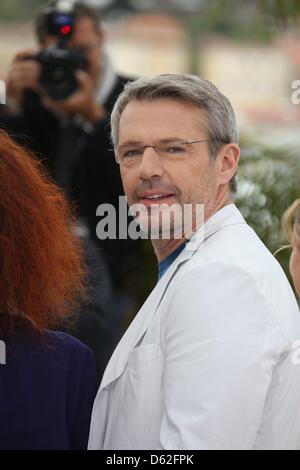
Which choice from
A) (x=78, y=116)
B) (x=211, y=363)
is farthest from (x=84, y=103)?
(x=211, y=363)

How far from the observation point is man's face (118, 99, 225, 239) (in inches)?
86.0

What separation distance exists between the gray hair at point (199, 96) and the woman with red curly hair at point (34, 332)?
312 millimetres

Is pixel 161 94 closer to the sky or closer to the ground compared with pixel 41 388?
closer to the sky

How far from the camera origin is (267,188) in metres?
4.16

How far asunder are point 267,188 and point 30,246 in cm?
227

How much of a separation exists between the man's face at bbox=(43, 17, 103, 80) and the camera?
0.07 ft

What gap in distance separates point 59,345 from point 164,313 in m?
0.23

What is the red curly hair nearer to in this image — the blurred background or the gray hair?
the gray hair

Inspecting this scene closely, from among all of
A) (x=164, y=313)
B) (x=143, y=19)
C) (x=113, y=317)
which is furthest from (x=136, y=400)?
(x=143, y=19)

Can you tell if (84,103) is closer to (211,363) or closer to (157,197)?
(157,197)

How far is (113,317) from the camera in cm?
405

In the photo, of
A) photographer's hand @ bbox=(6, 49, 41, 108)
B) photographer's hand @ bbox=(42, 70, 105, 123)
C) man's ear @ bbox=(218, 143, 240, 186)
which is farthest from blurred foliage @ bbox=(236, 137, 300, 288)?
man's ear @ bbox=(218, 143, 240, 186)

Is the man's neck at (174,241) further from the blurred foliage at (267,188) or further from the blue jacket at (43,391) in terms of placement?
the blurred foliage at (267,188)

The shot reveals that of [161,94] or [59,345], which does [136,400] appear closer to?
[59,345]
